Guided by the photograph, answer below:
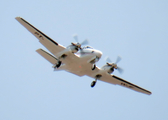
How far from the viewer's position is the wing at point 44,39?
25953 millimetres

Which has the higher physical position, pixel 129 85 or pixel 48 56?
pixel 129 85

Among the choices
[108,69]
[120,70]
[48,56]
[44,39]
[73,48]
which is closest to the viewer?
[44,39]


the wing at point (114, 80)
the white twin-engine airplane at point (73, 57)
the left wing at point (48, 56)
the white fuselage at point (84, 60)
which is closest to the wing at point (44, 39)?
the white twin-engine airplane at point (73, 57)

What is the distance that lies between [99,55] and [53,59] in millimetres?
5370

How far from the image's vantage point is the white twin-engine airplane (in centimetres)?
2661

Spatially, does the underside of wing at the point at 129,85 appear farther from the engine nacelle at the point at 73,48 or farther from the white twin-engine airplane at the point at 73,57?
the engine nacelle at the point at 73,48

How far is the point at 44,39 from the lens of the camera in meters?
26.6

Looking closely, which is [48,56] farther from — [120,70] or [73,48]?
[120,70]

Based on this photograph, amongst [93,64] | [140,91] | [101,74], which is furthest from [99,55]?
[140,91]

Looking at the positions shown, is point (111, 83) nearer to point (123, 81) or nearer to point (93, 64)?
point (123, 81)

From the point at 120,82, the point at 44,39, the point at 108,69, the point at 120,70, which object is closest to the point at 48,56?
the point at 44,39

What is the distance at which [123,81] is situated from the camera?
104 ft

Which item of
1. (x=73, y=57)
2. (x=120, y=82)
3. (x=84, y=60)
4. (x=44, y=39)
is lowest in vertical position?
(x=44, y=39)

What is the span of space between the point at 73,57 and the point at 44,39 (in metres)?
3.31
